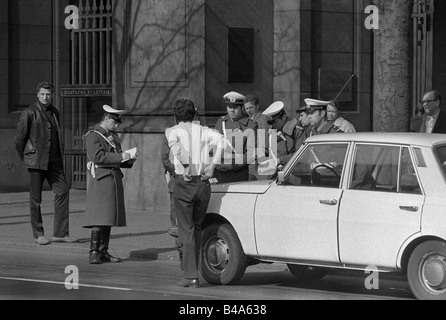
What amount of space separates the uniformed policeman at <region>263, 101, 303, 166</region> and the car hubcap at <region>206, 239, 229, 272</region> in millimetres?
2486

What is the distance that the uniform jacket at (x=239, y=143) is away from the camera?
43.8 feet

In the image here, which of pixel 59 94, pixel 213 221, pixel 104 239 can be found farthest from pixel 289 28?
pixel 213 221

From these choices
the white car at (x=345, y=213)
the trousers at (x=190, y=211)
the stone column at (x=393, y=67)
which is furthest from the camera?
the stone column at (x=393, y=67)

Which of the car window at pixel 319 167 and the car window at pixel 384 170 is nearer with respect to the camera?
the car window at pixel 384 170

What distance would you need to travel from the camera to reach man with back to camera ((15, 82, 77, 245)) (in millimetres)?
15359

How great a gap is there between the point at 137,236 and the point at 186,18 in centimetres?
433

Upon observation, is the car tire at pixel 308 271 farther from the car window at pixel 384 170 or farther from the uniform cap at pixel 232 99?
the uniform cap at pixel 232 99

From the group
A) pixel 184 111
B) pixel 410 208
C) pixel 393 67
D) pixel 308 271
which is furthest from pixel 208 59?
pixel 410 208

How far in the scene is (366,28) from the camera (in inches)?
790

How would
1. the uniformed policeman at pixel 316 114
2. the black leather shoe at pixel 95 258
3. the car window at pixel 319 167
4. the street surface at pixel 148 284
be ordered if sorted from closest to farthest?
the street surface at pixel 148 284, the car window at pixel 319 167, the black leather shoe at pixel 95 258, the uniformed policeman at pixel 316 114

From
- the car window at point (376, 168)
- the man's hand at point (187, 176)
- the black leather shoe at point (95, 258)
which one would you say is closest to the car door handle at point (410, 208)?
the car window at point (376, 168)

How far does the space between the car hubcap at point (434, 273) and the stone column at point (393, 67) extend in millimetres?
3669

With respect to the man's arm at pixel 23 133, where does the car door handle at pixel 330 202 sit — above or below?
below

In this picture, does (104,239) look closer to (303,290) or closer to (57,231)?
(57,231)
